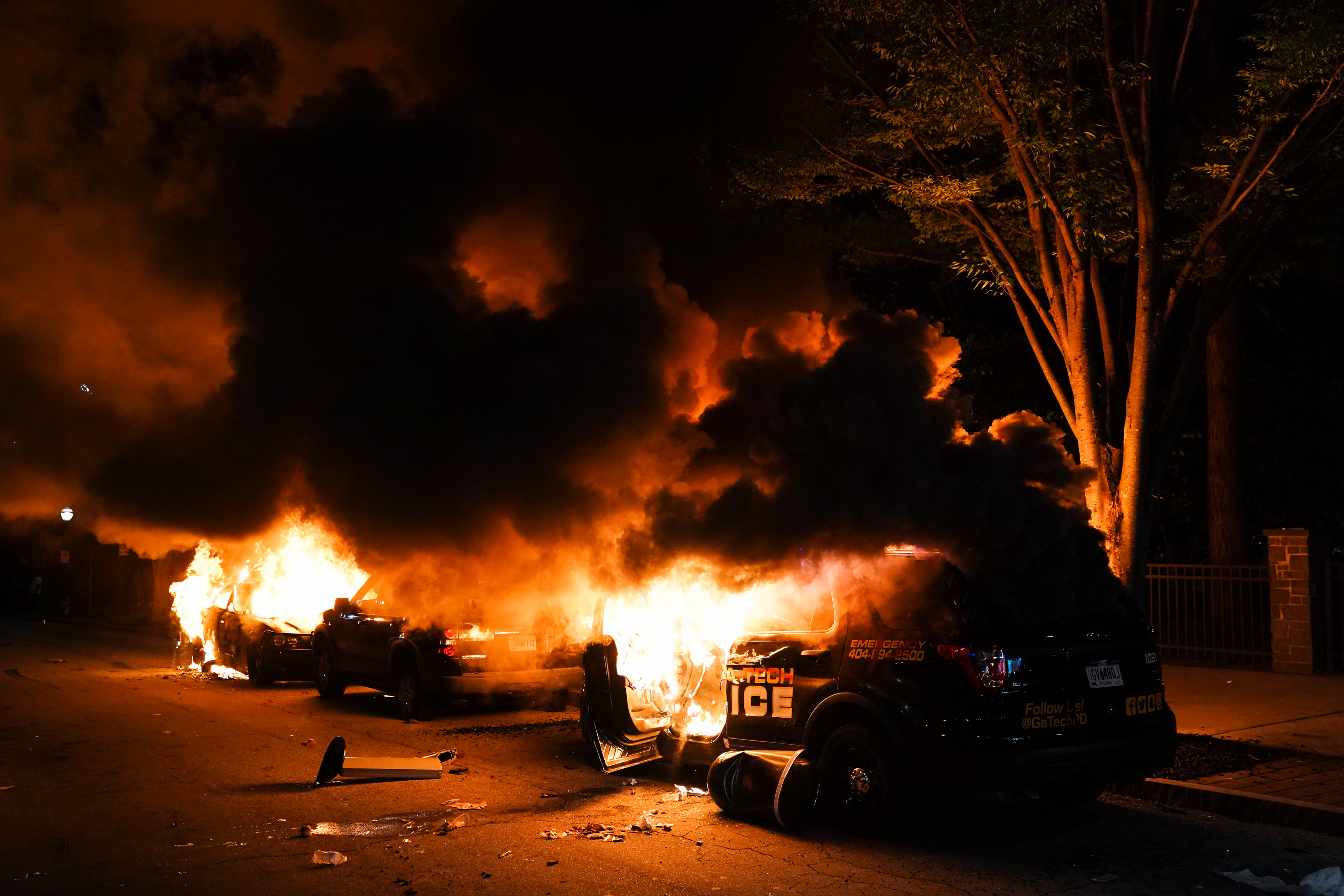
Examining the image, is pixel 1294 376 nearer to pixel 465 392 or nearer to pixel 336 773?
pixel 465 392

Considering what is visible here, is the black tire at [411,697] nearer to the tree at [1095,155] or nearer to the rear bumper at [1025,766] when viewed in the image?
the rear bumper at [1025,766]

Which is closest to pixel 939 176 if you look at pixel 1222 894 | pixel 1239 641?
pixel 1222 894

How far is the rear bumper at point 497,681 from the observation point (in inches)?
407

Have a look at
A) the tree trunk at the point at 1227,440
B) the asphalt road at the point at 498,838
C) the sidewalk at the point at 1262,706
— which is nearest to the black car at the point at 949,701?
the asphalt road at the point at 498,838

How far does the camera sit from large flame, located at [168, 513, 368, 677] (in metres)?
14.4

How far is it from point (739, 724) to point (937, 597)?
1664 millimetres

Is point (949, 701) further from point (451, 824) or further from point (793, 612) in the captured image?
point (451, 824)

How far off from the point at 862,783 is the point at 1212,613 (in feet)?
33.0

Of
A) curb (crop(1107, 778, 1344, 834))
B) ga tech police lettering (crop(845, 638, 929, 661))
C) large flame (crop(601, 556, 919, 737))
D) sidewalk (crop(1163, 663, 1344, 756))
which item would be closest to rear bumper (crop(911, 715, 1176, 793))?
ga tech police lettering (crop(845, 638, 929, 661))

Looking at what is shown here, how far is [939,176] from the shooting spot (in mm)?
9844

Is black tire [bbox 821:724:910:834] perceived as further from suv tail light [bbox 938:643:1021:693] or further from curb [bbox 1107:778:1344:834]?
curb [bbox 1107:778:1344:834]

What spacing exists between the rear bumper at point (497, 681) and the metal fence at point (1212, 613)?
8.10 meters

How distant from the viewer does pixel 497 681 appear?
10359 mm

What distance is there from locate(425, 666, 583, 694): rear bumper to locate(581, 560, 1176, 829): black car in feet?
12.6
